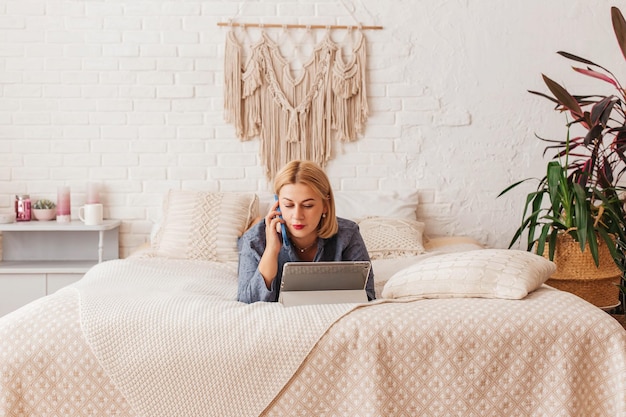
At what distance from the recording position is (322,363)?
5.88 feet

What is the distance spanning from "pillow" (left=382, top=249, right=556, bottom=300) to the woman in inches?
6.0

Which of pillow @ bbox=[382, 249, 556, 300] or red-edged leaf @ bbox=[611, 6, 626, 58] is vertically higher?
red-edged leaf @ bbox=[611, 6, 626, 58]

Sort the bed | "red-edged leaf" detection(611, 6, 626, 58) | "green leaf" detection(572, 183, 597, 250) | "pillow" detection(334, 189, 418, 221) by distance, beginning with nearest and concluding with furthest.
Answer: the bed < "green leaf" detection(572, 183, 597, 250) < "red-edged leaf" detection(611, 6, 626, 58) < "pillow" detection(334, 189, 418, 221)

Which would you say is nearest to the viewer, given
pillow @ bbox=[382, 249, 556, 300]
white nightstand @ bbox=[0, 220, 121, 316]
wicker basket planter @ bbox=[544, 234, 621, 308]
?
pillow @ bbox=[382, 249, 556, 300]

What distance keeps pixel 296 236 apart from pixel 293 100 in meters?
1.59

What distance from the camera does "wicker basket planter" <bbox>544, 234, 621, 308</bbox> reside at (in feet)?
9.57

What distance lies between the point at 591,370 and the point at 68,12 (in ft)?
10.5

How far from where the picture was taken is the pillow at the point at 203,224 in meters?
3.11

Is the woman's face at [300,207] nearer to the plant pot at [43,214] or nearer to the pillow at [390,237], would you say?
the pillow at [390,237]

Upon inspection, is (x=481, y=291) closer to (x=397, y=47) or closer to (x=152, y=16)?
(x=397, y=47)

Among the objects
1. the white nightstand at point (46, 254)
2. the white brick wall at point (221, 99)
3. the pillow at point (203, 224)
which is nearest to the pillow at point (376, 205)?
the white brick wall at point (221, 99)

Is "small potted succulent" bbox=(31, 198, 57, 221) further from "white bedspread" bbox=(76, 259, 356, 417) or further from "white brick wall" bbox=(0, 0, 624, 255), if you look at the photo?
"white bedspread" bbox=(76, 259, 356, 417)

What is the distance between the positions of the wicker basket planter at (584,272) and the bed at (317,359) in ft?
3.35

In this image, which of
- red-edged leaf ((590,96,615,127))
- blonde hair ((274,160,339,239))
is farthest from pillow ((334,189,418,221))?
blonde hair ((274,160,339,239))
